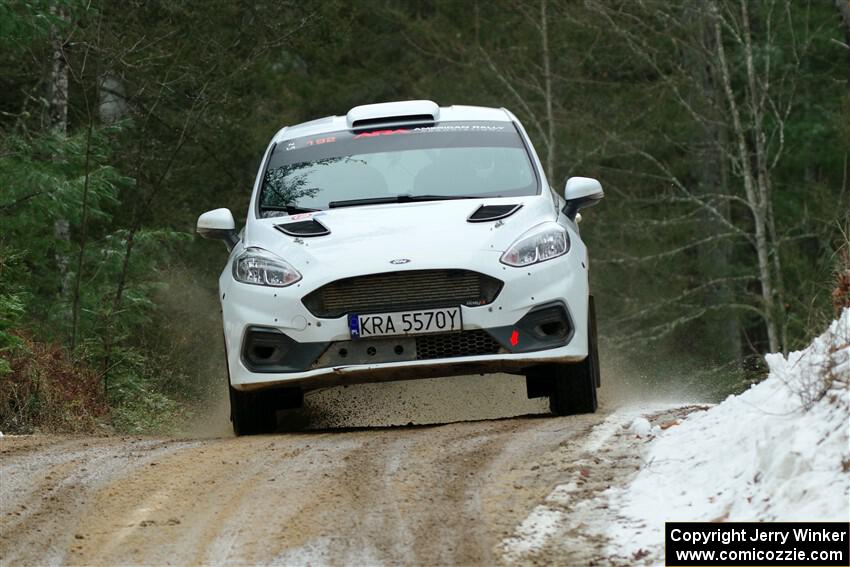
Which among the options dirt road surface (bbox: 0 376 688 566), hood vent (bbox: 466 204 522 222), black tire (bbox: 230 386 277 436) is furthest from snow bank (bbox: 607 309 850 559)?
black tire (bbox: 230 386 277 436)

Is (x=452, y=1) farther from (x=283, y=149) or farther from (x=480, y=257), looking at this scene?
(x=480, y=257)

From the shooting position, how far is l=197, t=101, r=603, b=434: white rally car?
27.3 feet

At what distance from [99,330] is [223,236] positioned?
5059mm

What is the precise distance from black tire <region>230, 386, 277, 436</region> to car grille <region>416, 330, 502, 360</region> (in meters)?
1.19

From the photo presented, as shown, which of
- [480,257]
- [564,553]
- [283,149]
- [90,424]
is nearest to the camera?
[564,553]

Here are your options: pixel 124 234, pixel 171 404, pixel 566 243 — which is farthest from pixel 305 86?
pixel 566 243

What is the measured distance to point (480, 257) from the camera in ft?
27.3

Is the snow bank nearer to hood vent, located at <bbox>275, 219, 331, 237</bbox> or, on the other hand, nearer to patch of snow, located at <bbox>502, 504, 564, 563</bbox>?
patch of snow, located at <bbox>502, 504, 564, 563</bbox>

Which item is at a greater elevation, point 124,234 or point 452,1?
point 452,1

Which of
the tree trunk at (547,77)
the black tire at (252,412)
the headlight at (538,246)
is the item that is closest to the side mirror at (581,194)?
the headlight at (538,246)

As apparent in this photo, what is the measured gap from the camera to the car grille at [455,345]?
836 cm

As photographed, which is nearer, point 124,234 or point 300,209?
point 300,209

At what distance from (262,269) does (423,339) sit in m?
1.05

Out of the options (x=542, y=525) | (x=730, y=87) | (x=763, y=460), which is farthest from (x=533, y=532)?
(x=730, y=87)
